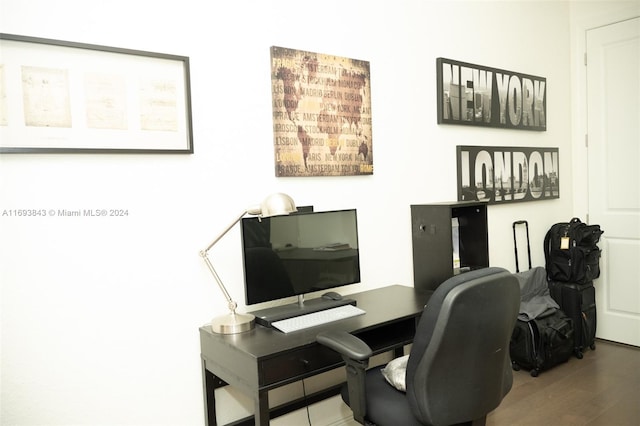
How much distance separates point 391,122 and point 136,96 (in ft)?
4.91

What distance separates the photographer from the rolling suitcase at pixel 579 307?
11.7 feet

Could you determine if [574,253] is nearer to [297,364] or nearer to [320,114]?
[320,114]

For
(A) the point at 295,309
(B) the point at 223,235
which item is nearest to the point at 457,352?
(A) the point at 295,309

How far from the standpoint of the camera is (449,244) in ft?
8.83

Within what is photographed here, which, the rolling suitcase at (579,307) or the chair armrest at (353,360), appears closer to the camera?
the chair armrest at (353,360)

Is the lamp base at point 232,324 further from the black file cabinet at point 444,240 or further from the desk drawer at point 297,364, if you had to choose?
the black file cabinet at point 444,240

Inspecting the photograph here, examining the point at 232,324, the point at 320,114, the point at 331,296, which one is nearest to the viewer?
the point at 232,324

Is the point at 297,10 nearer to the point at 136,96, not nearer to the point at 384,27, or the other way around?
the point at 384,27

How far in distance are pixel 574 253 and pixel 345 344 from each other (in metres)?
2.65

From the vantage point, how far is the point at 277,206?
1851mm

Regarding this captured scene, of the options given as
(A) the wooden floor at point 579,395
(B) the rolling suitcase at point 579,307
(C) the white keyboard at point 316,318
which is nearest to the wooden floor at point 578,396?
(A) the wooden floor at point 579,395

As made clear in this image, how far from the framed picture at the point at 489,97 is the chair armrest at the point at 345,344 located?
184 centimetres

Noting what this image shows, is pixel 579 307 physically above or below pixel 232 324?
below

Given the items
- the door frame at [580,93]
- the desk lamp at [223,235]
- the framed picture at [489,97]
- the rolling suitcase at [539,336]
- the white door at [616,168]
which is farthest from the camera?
the door frame at [580,93]
